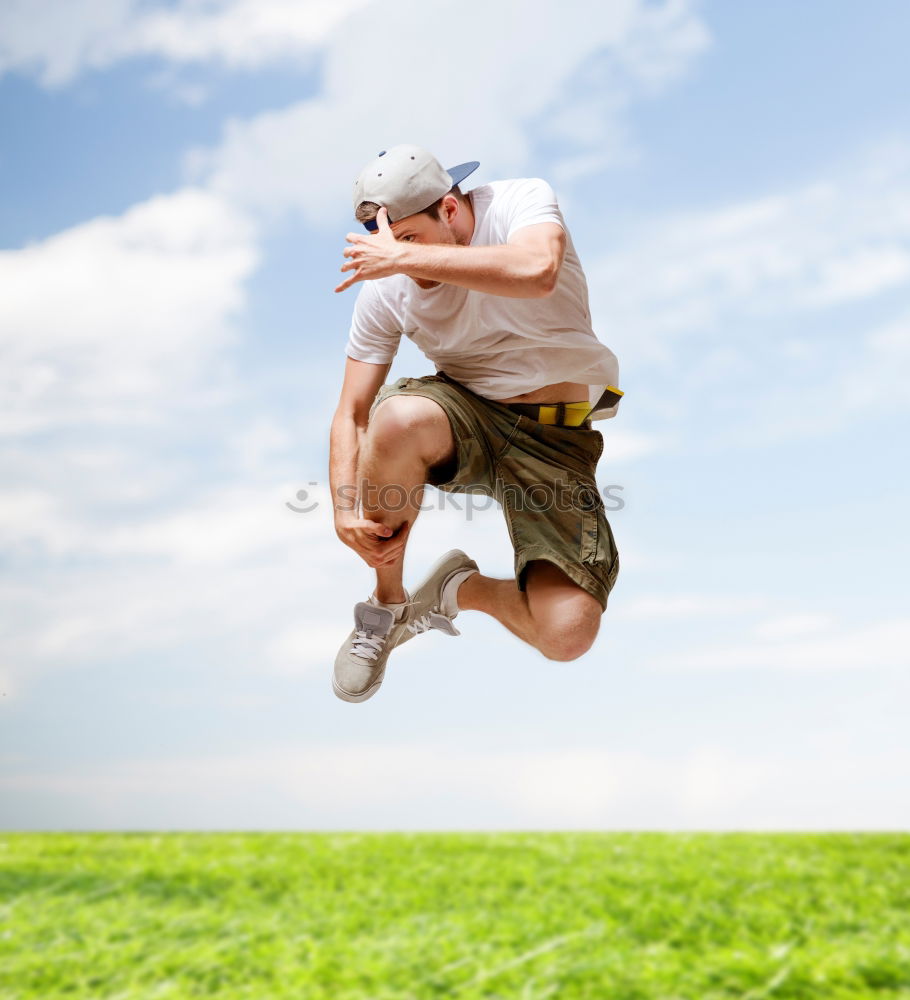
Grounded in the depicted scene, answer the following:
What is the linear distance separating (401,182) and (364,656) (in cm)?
124

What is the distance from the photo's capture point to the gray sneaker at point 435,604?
273cm

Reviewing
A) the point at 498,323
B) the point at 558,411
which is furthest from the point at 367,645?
the point at 498,323

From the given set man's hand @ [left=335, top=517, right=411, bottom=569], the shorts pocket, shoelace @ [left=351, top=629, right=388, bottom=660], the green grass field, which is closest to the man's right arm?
man's hand @ [left=335, top=517, right=411, bottom=569]

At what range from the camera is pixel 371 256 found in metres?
1.97

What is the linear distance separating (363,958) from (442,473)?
2.85m

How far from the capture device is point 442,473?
2.54m

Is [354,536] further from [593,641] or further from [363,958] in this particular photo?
[363,958]

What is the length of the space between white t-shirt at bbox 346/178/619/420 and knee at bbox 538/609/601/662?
61 cm

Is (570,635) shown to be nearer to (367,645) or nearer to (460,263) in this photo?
(367,645)

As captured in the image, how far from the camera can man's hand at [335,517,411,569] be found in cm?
239

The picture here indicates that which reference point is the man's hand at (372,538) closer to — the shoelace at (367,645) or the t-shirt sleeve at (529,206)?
the shoelace at (367,645)

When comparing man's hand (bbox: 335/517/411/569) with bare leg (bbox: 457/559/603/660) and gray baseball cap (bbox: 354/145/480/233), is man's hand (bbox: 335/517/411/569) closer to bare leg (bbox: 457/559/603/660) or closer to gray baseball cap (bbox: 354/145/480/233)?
bare leg (bbox: 457/559/603/660)

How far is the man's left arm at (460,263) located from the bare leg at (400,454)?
0.40 metres

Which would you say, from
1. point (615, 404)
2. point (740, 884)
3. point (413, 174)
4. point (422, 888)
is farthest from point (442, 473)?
point (740, 884)
